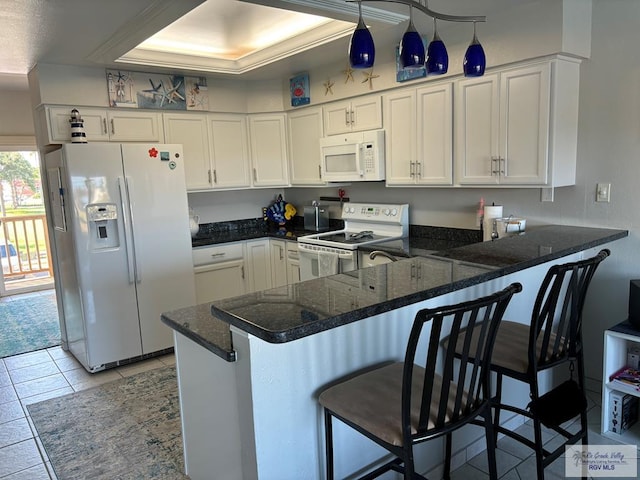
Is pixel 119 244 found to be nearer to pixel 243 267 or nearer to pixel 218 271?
pixel 218 271

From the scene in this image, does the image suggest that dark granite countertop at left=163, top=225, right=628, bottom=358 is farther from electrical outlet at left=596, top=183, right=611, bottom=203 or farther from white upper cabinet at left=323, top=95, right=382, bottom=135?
white upper cabinet at left=323, top=95, right=382, bottom=135

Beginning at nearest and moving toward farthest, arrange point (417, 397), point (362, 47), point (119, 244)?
point (417, 397) → point (362, 47) → point (119, 244)

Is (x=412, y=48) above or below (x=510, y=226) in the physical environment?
above

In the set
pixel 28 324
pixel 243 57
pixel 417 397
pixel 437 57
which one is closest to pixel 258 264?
pixel 243 57

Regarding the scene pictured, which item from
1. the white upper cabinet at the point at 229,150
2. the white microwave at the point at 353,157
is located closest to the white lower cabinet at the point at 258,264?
the white upper cabinet at the point at 229,150

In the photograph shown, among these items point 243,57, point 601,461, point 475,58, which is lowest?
point 601,461

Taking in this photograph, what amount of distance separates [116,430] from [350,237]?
86.7 inches

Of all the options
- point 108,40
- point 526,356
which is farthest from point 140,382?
point 526,356

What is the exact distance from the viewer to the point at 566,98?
2.77m

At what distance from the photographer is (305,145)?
4457 millimetres

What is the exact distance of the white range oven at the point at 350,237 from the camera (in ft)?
11.9

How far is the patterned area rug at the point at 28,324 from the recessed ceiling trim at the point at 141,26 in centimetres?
262

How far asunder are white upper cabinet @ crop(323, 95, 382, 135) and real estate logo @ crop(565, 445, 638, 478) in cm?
252

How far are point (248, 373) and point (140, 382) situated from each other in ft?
7.40
